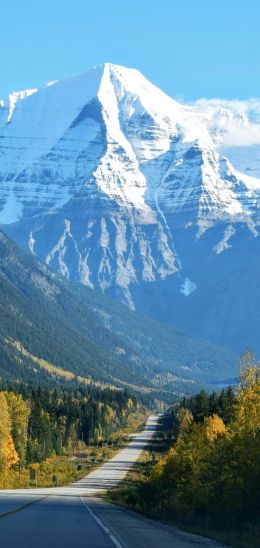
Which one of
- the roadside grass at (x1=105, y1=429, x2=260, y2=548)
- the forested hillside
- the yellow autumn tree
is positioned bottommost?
the roadside grass at (x1=105, y1=429, x2=260, y2=548)

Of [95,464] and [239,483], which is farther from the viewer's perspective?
[95,464]

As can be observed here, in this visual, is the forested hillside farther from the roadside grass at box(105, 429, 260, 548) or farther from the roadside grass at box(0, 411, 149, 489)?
the roadside grass at box(0, 411, 149, 489)

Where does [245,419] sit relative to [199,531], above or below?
above

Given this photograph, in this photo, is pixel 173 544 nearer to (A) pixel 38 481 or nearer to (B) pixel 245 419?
(B) pixel 245 419

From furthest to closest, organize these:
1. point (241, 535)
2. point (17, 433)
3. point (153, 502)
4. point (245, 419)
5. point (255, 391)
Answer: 1. point (17, 433)
2. point (153, 502)
3. point (255, 391)
4. point (245, 419)
5. point (241, 535)

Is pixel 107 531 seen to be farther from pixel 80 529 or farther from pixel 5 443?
pixel 5 443

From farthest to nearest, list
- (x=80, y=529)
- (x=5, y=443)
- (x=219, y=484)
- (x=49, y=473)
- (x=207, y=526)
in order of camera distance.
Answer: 1. (x=49, y=473)
2. (x=5, y=443)
3. (x=219, y=484)
4. (x=207, y=526)
5. (x=80, y=529)

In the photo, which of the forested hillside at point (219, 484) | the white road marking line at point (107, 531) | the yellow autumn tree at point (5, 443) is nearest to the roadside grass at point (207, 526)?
the forested hillside at point (219, 484)

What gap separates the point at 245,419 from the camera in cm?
7244

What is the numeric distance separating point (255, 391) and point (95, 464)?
107 m

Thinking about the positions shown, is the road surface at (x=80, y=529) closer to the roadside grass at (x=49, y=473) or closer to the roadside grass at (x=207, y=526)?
the roadside grass at (x=207, y=526)

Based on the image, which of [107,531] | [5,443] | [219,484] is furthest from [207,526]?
[5,443]

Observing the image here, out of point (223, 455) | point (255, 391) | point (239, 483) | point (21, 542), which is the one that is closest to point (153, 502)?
point (255, 391)

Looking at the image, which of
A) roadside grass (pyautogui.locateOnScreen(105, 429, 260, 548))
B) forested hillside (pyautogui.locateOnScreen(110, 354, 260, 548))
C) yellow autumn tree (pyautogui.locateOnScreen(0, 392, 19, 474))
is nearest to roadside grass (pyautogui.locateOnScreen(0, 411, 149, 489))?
yellow autumn tree (pyautogui.locateOnScreen(0, 392, 19, 474))
